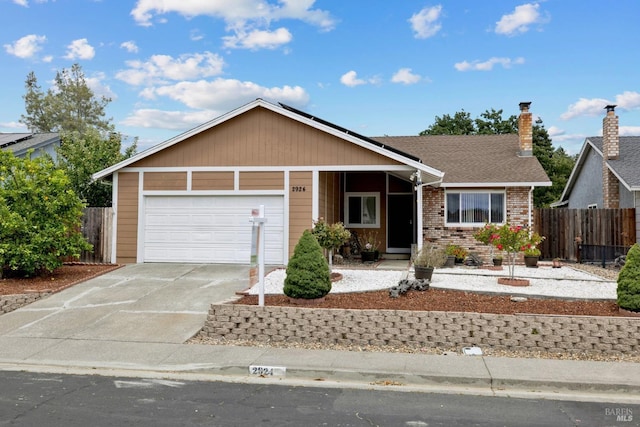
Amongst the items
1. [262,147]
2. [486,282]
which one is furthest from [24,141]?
[486,282]

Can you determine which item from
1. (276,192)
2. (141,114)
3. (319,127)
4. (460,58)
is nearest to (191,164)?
(276,192)

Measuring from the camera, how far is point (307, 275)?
27.8 feet

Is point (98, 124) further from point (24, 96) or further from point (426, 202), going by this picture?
point (426, 202)

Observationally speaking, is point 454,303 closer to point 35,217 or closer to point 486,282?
point 486,282

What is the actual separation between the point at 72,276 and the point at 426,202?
1033 centimetres

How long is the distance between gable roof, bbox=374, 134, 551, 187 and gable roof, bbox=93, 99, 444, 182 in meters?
2.30

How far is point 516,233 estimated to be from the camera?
34.7 ft

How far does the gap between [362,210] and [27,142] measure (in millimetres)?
18234

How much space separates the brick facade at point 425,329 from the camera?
23.4 feet

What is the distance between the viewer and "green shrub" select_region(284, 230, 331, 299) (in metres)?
8.48

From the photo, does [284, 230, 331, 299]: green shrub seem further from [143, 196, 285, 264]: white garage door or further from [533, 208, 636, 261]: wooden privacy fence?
[533, 208, 636, 261]: wooden privacy fence

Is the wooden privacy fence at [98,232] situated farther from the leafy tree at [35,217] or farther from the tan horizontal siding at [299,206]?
the tan horizontal siding at [299,206]

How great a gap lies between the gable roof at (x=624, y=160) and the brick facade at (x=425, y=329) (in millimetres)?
11453

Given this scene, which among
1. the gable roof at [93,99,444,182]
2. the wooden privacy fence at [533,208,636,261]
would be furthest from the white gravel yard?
the wooden privacy fence at [533,208,636,261]
